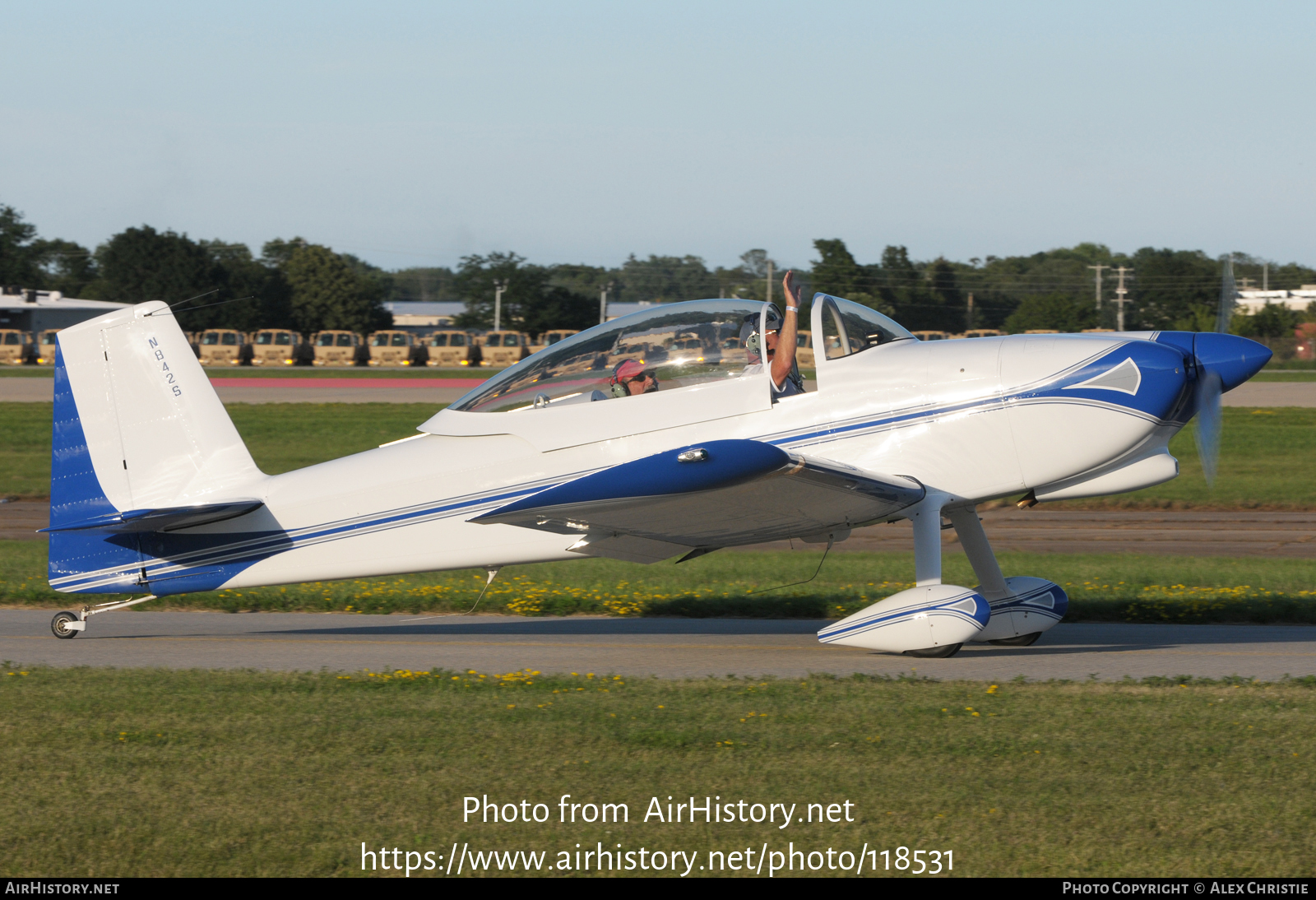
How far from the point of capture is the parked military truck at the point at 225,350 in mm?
64438

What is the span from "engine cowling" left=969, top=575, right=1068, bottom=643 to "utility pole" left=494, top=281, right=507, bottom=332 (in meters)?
77.7

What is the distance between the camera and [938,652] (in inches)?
318

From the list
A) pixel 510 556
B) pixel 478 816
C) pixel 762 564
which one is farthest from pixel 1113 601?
pixel 478 816

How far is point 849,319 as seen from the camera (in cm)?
826

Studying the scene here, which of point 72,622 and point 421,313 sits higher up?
point 421,313

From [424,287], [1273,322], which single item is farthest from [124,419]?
[424,287]

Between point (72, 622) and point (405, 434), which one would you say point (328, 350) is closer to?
point (405, 434)

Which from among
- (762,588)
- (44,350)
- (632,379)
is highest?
(44,350)

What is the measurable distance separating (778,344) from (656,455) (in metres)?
1.28

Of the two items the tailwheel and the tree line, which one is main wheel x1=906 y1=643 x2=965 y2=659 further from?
the tree line

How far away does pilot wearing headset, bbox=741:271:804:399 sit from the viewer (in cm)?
797

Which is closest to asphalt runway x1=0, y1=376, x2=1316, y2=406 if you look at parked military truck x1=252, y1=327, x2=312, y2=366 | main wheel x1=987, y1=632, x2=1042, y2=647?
parked military truck x1=252, y1=327, x2=312, y2=366

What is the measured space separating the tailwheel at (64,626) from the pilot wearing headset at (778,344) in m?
5.42

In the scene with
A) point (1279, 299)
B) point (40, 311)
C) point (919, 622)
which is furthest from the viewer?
point (40, 311)
